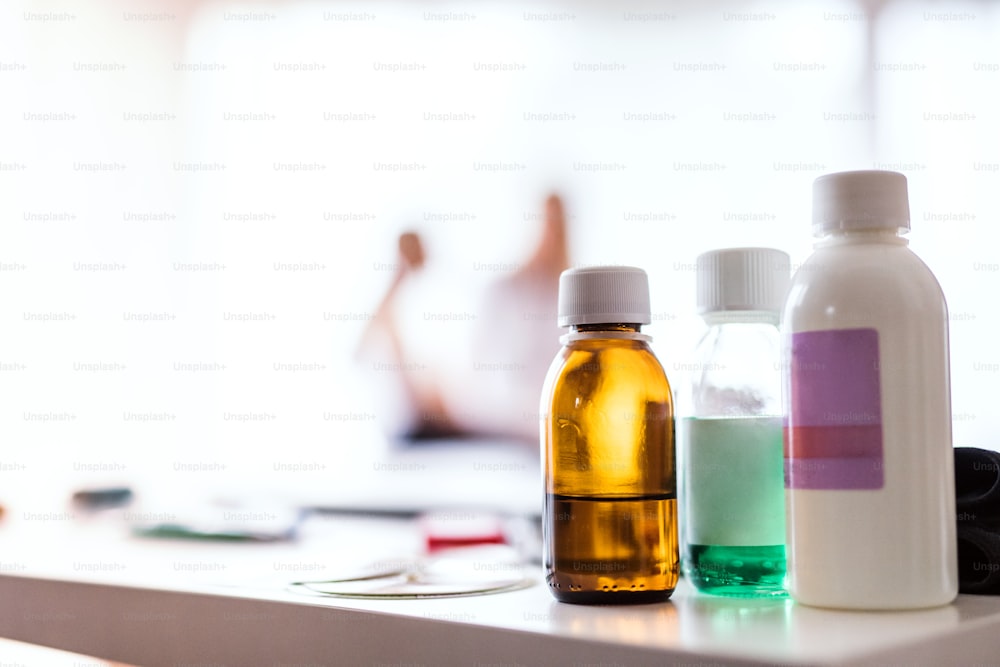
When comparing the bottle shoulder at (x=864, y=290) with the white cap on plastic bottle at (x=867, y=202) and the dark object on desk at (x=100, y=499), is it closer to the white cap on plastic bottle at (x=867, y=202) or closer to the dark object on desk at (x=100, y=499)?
the white cap on plastic bottle at (x=867, y=202)

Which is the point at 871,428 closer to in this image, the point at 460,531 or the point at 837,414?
the point at 837,414

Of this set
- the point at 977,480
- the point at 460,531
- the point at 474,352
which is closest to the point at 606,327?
the point at 977,480

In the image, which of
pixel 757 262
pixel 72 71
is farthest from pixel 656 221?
pixel 72 71

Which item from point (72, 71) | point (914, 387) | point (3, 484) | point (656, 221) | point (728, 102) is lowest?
point (3, 484)

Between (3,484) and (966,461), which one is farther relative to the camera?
(3,484)

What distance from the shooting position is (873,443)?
42 centimetres

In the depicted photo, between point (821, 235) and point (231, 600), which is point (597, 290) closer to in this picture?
point (821, 235)

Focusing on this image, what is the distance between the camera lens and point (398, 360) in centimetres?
129

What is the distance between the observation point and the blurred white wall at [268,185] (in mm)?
1176

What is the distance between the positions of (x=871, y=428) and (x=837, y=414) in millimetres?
17

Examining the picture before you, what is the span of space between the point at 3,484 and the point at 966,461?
1189mm

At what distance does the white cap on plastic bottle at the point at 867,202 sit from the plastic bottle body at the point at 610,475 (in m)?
0.12

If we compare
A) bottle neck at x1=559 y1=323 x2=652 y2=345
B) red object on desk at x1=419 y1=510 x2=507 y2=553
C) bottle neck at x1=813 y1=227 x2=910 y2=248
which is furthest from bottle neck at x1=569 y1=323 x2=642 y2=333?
red object on desk at x1=419 y1=510 x2=507 y2=553

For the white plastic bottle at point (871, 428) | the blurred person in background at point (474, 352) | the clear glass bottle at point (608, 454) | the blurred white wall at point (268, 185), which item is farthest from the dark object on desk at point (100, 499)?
the white plastic bottle at point (871, 428)
